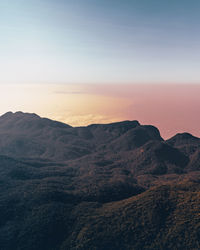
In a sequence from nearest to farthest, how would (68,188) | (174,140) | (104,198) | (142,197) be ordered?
(142,197)
(104,198)
(68,188)
(174,140)

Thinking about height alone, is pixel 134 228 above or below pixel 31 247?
above

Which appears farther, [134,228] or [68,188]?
[68,188]

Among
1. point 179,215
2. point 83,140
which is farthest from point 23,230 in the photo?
point 83,140

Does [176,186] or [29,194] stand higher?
[176,186]

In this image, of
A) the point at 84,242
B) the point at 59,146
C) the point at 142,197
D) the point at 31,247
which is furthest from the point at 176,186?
the point at 59,146

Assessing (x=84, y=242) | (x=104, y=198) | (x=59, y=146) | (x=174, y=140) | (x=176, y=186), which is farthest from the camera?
(x=174, y=140)

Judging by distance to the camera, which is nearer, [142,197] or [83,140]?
[142,197]

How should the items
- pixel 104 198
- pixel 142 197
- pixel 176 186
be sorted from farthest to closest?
pixel 104 198, pixel 176 186, pixel 142 197

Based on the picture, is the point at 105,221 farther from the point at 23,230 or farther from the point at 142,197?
the point at 23,230

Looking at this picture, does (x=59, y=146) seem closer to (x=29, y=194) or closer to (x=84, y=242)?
(x=29, y=194)
